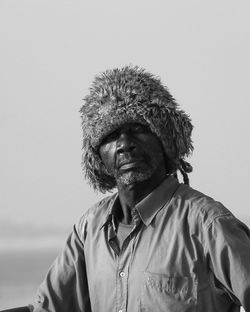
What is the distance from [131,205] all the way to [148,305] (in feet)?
0.79

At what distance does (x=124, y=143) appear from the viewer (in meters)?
1.91

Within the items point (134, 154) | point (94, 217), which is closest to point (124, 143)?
point (134, 154)

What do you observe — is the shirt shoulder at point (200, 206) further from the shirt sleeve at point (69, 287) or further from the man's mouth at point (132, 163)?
the shirt sleeve at point (69, 287)


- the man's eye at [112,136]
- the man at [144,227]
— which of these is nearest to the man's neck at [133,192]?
the man at [144,227]

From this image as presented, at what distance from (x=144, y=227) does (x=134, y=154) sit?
0.16 metres

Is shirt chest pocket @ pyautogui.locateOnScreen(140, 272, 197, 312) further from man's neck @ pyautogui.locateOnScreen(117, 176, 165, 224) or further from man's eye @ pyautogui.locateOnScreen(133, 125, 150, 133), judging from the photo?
man's eye @ pyautogui.locateOnScreen(133, 125, 150, 133)

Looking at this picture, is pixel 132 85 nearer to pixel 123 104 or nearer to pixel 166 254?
pixel 123 104

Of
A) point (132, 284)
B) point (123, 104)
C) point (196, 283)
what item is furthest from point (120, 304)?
point (123, 104)

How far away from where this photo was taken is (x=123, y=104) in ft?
6.34

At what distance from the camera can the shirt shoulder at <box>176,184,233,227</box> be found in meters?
1.83

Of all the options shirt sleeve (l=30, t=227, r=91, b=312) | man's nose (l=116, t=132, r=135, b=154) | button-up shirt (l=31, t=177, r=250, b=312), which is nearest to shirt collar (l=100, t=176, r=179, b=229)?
button-up shirt (l=31, t=177, r=250, b=312)

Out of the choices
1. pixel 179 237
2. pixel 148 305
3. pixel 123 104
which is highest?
pixel 123 104

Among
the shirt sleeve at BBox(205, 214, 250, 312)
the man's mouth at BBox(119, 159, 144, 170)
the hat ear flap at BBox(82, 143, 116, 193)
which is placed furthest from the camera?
the hat ear flap at BBox(82, 143, 116, 193)

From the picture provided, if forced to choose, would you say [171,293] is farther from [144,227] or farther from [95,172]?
[95,172]
